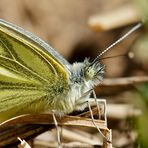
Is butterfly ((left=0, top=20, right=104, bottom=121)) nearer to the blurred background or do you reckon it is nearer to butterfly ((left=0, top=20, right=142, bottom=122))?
butterfly ((left=0, top=20, right=142, bottom=122))

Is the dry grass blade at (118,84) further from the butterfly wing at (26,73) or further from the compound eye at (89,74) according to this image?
the butterfly wing at (26,73)

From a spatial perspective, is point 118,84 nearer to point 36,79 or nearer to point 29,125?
point 36,79

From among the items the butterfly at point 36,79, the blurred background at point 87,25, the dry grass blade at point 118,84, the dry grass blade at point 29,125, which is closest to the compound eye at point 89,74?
the butterfly at point 36,79

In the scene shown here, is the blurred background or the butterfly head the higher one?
the blurred background

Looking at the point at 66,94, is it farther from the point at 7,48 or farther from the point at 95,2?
the point at 95,2

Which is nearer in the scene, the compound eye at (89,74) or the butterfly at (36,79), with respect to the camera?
the butterfly at (36,79)

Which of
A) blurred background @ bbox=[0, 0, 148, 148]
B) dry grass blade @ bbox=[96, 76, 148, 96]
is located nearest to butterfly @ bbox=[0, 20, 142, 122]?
dry grass blade @ bbox=[96, 76, 148, 96]

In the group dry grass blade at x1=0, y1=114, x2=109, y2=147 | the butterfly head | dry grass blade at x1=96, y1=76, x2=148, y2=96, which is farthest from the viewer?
dry grass blade at x1=96, y1=76, x2=148, y2=96
